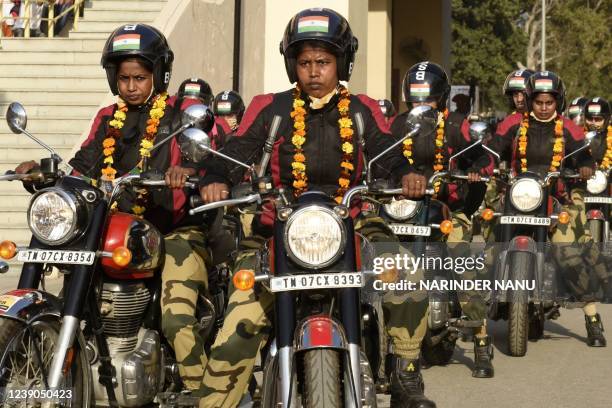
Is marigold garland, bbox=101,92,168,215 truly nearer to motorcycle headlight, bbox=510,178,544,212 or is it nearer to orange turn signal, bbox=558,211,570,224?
motorcycle headlight, bbox=510,178,544,212

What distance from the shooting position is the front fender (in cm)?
543

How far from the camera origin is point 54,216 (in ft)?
18.4

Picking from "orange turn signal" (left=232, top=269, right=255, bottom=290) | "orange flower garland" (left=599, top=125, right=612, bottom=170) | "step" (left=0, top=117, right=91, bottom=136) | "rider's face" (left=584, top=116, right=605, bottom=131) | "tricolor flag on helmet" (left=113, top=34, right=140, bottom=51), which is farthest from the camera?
"step" (left=0, top=117, right=91, bottom=136)

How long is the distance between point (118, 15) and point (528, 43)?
4588cm

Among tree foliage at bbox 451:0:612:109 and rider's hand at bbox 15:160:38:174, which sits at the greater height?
tree foliage at bbox 451:0:612:109

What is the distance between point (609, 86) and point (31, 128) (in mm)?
61262

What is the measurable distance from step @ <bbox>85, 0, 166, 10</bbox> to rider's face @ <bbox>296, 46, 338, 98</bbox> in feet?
51.1

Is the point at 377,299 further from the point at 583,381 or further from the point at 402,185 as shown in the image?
the point at 583,381

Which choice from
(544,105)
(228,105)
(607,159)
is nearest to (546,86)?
(544,105)

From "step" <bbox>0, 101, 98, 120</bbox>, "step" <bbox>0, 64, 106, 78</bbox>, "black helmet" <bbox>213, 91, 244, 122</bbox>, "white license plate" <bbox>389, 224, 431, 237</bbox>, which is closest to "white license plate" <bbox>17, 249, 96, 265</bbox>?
"white license plate" <bbox>389, 224, 431, 237</bbox>

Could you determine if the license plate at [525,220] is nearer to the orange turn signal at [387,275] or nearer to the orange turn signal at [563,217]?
the orange turn signal at [563,217]

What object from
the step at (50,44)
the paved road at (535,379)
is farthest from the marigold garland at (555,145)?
the step at (50,44)

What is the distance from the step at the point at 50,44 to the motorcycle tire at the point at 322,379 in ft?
50.7

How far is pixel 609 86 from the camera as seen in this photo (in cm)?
7575
